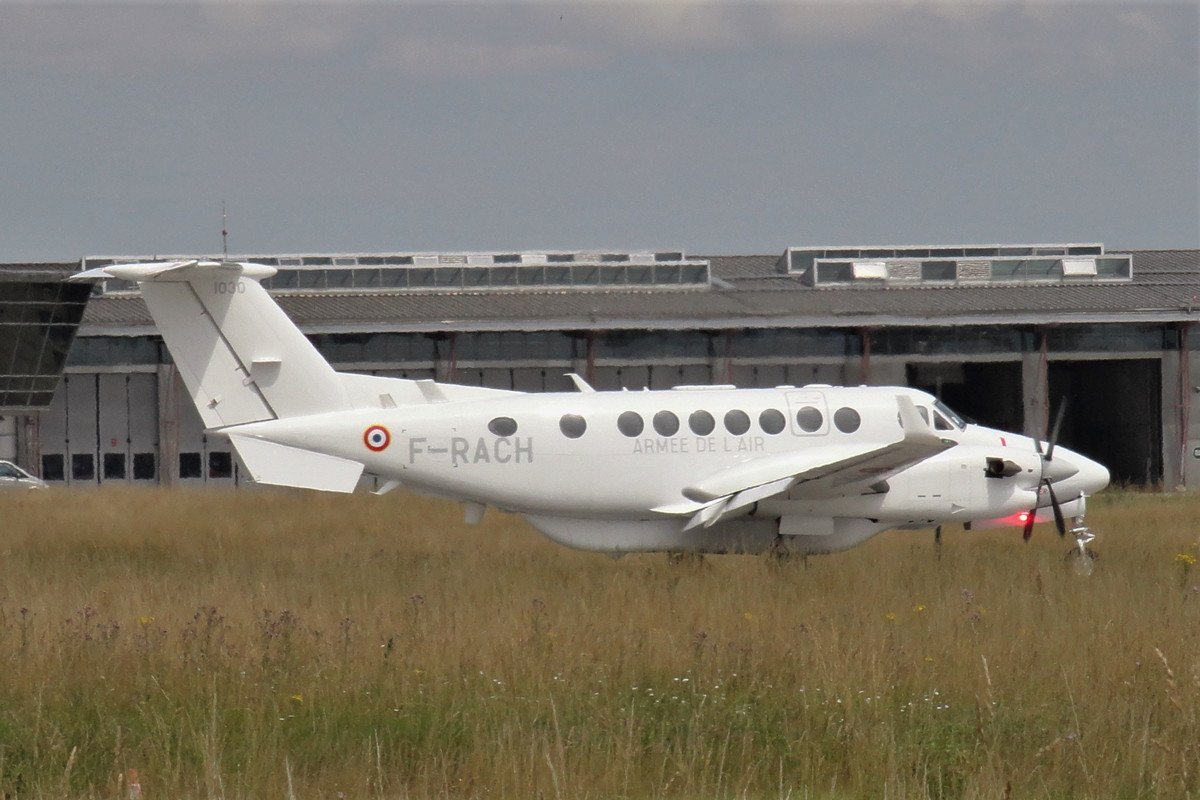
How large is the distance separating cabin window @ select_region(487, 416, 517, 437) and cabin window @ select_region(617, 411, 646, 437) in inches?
53.6

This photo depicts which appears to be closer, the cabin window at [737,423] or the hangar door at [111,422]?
the cabin window at [737,423]

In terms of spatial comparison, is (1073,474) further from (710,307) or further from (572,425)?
(710,307)

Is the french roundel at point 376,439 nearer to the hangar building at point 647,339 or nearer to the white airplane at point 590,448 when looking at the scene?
the white airplane at point 590,448

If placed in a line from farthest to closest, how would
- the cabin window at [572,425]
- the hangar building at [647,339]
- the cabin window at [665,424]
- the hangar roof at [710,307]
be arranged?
the hangar building at [647,339]
the hangar roof at [710,307]
the cabin window at [665,424]
the cabin window at [572,425]

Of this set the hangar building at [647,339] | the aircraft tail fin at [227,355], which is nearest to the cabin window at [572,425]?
the aircraft tail fin at [227,355]

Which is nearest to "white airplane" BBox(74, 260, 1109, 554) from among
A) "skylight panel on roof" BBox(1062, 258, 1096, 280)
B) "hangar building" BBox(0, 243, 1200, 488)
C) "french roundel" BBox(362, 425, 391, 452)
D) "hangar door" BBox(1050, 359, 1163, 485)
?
"french roundel" BBox(362, 425, 391, 452)

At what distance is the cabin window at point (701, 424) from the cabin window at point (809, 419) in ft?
3.75

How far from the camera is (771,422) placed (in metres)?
18.7

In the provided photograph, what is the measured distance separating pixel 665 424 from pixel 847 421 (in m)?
2.41

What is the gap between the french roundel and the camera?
1797 cm

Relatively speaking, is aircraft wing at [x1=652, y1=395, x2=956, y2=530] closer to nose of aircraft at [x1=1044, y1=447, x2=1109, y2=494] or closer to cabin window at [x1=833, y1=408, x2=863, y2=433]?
cabin window at [x1=833, y1=408, x2=863, y2=433]

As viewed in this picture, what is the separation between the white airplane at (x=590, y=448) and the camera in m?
18.0

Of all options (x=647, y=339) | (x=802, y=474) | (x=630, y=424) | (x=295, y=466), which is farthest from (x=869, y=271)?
(x=295, y=466)

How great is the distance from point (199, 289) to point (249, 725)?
9.99 m
